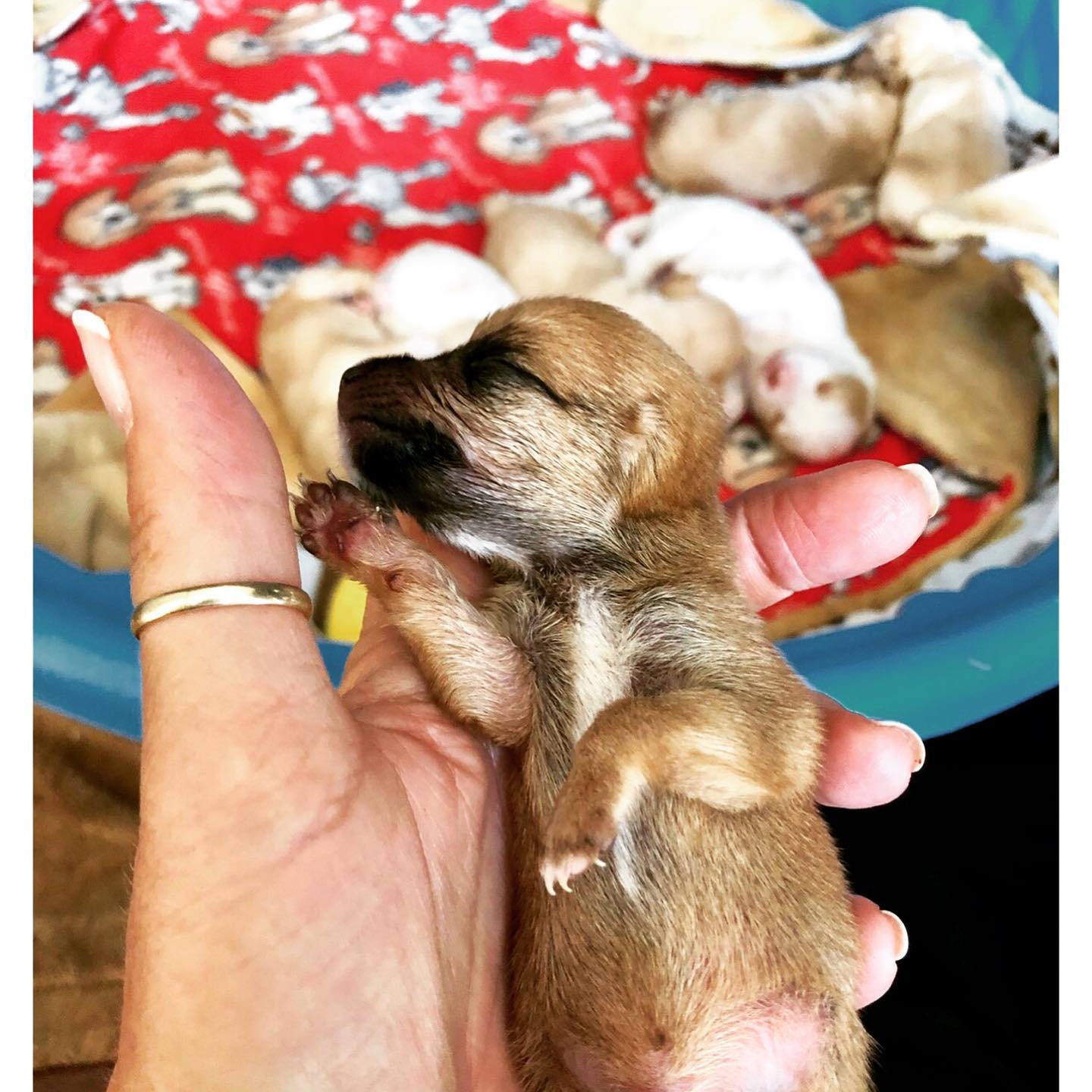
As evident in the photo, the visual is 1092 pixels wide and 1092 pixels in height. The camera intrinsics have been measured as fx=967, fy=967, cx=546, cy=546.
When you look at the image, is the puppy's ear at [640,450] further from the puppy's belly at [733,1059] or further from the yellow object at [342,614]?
the yellow object at [342,614]

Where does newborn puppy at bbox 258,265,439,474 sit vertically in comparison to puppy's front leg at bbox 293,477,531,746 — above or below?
below

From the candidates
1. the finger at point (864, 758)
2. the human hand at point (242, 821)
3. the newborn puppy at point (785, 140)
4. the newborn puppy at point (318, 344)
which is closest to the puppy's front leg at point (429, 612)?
the human hand at point (242, 821)

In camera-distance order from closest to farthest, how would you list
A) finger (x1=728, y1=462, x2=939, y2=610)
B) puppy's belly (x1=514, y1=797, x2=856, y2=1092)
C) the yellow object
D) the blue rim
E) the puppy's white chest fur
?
puppy's belly (x1=514, y1=797, x2=856, y2=1092) < the puppy's white chest fur < finger (x1=728, y1=462, x2=939, y2=610) < the blue rim < the yellow object

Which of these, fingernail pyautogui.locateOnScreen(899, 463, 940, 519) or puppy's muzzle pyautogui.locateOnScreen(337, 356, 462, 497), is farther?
A: fingernail pyautogui.locateOnScreen(899, 463, 940, 519)

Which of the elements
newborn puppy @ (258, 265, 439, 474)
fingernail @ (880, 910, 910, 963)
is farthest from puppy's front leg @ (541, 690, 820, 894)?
newborn puppy @ (258, 265, 439, 474)

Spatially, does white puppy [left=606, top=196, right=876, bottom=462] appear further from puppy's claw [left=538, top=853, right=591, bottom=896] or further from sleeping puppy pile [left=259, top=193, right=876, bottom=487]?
puppy's claw [left=538, top=853, right=591, bottom=896]

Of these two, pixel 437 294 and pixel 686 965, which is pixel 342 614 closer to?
pixel 437 294

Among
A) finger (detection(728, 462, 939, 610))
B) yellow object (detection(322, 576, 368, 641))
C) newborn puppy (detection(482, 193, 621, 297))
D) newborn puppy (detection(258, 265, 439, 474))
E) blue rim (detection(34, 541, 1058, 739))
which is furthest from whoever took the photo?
newborn puppy (detection(482, 193, 621, 297))
